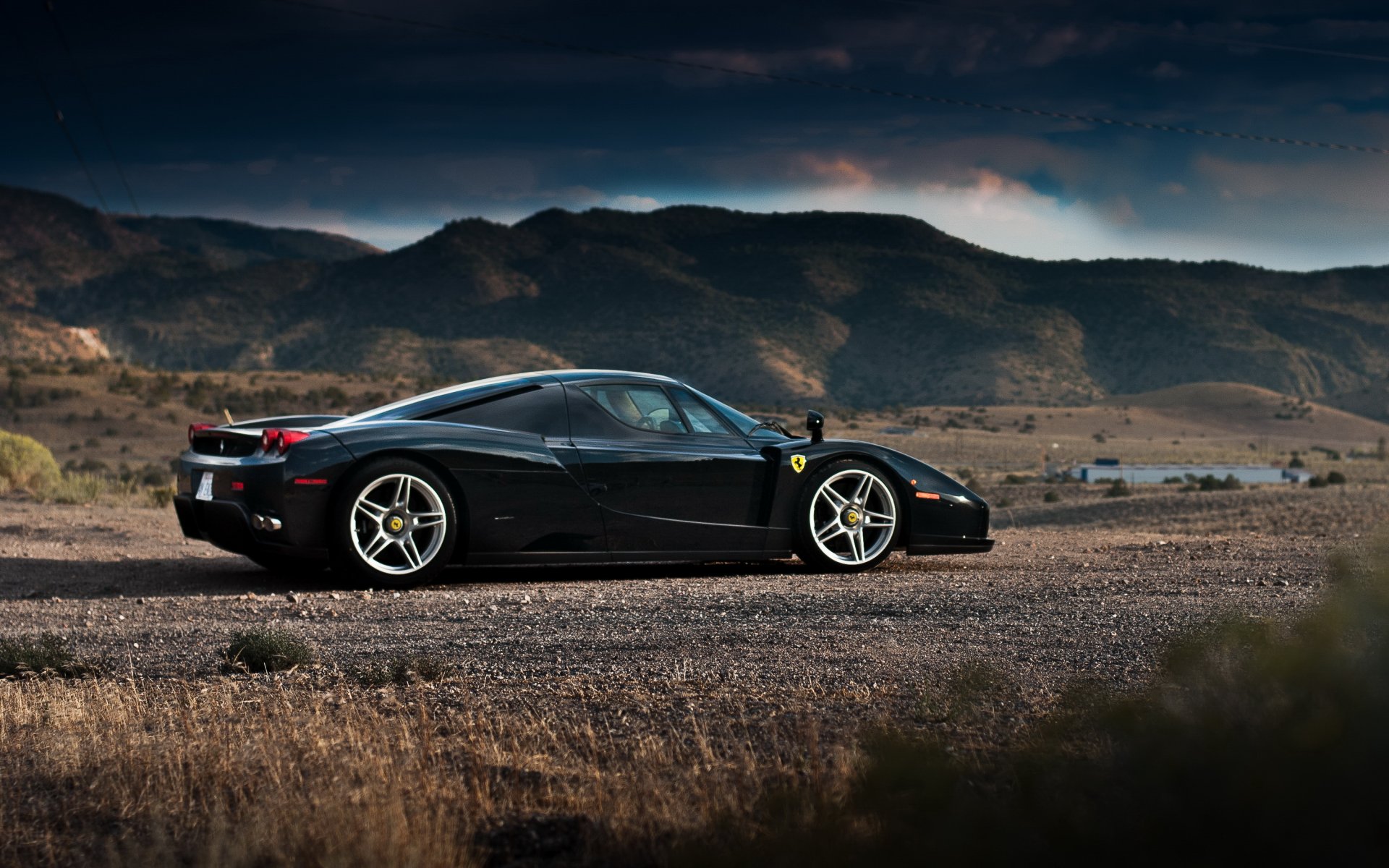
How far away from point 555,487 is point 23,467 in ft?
53.2

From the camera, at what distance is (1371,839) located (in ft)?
7.99

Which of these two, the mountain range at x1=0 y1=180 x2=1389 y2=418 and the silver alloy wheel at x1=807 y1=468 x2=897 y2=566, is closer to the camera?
the silver alloy wheel at x1=807 y1=468 x2=897 y2=566

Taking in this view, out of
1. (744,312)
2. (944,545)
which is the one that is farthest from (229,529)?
(744,312)

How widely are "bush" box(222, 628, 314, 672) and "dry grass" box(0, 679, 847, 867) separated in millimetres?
726

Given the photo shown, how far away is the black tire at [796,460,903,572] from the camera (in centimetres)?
951

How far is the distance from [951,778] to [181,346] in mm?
117081

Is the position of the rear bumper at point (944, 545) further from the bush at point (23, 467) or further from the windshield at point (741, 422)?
the bush at point (23, 467)

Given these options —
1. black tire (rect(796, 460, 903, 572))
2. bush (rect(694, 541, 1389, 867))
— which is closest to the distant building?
black tire (rect(796, 460, 903, 572))

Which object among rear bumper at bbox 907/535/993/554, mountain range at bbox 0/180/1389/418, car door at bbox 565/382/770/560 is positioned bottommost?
rear bumper at bbox 907/535/993/554

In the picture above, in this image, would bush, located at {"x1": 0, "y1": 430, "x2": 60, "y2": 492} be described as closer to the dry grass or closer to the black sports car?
the black sports car

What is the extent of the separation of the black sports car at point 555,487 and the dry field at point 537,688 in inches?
11.5

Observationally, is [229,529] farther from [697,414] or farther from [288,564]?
[697,414]

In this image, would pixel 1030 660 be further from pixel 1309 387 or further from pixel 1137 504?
pixel 1309 387

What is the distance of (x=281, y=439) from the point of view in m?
8.56
